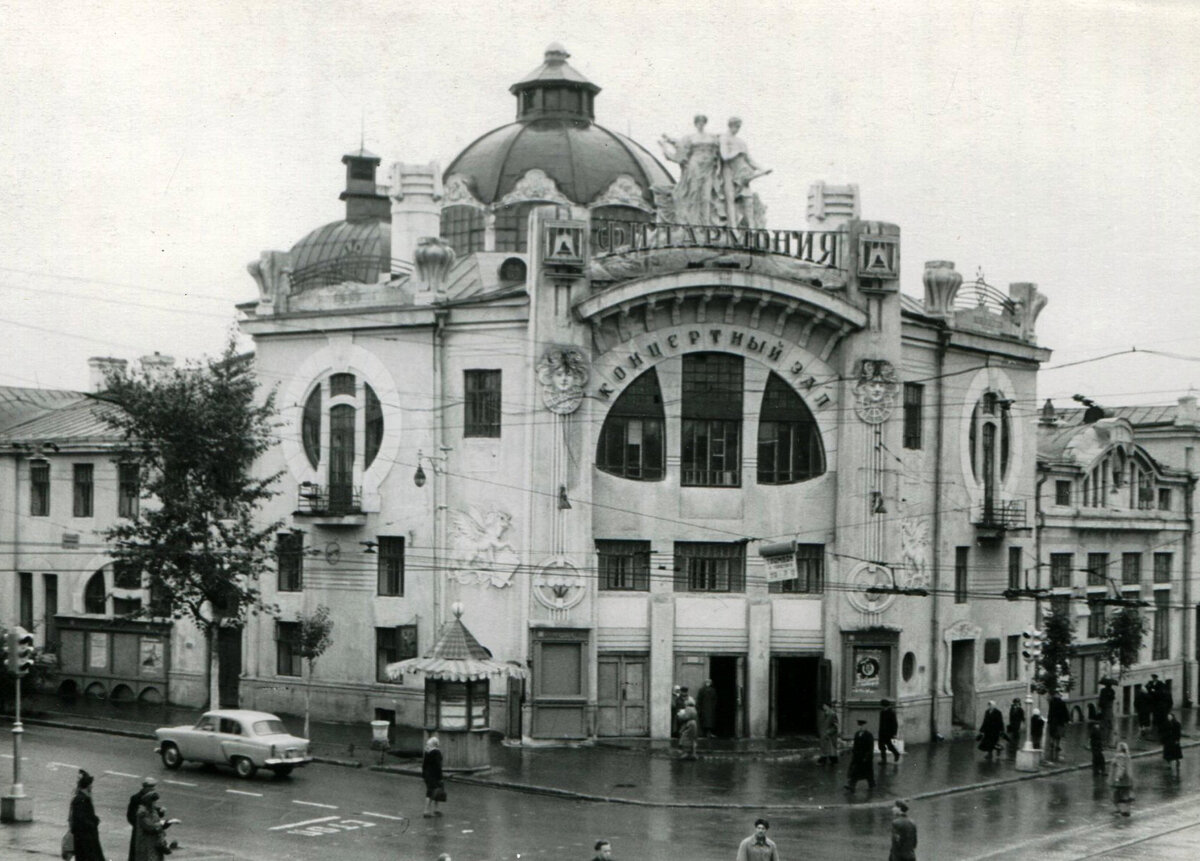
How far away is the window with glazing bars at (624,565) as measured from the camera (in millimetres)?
45406

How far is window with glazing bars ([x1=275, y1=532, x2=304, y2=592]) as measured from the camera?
47.9m

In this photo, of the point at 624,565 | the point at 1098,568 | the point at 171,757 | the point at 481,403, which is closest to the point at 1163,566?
the point at 1098,568

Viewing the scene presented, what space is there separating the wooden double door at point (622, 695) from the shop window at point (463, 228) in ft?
54.0

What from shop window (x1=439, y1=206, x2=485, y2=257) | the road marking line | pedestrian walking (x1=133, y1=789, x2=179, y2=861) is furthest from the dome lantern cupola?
pedestrian walking (x1=133, y1=789, x2=179, y2=861)

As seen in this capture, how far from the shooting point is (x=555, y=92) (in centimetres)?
5881

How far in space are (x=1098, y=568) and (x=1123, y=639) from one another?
175 inches

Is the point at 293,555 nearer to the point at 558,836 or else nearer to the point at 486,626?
the point at 486,626

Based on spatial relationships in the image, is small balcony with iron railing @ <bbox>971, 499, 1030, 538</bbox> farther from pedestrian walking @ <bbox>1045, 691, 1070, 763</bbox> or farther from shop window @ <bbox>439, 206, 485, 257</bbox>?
shop window @ <bbox>439, 206, 485, 257</bbox>

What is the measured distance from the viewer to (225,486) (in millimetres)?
44281

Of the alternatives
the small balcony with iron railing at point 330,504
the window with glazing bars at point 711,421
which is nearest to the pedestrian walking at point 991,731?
the window with glazing bars at point 711,421

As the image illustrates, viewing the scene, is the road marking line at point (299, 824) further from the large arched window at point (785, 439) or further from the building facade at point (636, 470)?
the large arched window at point (785, 439)

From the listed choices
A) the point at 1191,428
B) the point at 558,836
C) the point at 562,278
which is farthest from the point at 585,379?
the point at 1191,428

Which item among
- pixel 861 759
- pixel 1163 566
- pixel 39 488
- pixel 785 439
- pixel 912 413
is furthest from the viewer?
pixel 1163 566

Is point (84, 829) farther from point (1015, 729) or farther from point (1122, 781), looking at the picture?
point (1015, 729)
